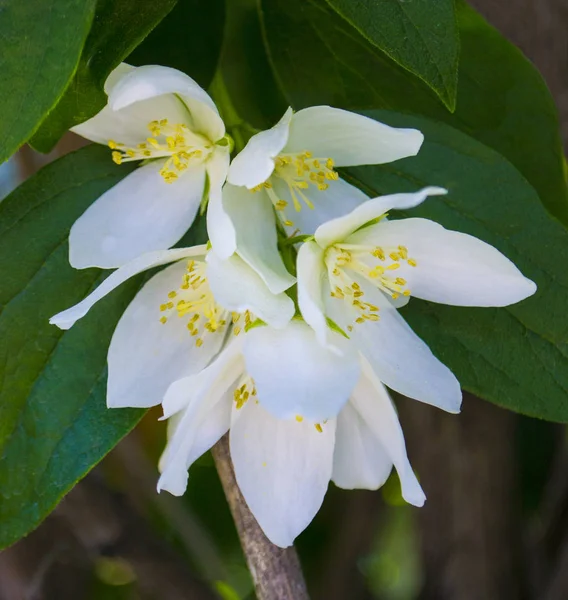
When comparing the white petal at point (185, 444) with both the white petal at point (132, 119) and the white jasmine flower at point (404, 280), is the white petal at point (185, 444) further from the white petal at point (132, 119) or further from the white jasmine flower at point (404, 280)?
the white petal at point (132, 119)

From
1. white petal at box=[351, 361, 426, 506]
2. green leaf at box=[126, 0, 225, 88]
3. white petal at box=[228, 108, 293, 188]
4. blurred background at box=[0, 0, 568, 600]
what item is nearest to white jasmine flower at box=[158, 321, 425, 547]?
white petal at box=[351, 361, 426, 506]

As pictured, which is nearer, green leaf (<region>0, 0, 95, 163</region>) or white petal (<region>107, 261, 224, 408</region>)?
green leaf (<region>0, 0, 95, 163</region>)

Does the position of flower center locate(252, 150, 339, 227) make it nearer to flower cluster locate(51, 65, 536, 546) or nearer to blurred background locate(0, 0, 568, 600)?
flower cluster locate(51, 65, 536, 546)

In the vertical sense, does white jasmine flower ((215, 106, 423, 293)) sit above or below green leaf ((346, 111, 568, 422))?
above

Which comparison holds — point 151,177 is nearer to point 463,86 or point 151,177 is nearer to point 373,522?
point 463,86

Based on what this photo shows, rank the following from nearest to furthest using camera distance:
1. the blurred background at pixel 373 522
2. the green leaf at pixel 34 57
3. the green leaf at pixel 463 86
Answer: the green leaf at pixel 34 57, the green leaf at pixel 463 86, the blurred background at pixel 373 522

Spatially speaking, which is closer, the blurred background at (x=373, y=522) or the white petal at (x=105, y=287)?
the white petal at (x=105, y=287)

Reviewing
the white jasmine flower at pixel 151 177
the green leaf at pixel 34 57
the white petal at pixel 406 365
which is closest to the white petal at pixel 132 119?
the white jasmine flower at pixel 151 177
